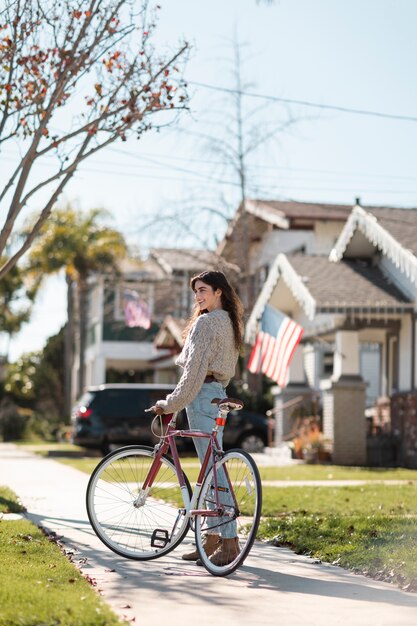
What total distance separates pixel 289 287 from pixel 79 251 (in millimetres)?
21973

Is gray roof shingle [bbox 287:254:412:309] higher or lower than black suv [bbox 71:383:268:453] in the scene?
higher

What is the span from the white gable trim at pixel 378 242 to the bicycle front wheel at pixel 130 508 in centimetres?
1438

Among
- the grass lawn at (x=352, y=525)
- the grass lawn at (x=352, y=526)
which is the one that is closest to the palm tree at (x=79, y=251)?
the grass lawn at (x=352, y=525)

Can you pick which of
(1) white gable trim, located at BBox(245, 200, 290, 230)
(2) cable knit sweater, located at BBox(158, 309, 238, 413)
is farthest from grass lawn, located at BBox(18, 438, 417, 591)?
(1) white gable trim, located at BBox(245, 200, 290, 230)

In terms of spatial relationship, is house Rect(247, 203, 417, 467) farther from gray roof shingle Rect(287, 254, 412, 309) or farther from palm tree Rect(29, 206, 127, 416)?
palm tree Rect(29, 206, 127, 416)

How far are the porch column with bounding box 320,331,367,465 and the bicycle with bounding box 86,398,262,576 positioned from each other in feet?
49.2

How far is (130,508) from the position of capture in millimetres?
8461

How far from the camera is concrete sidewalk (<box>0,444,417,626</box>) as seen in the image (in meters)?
6.16

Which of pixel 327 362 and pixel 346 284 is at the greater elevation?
pixel 346 284

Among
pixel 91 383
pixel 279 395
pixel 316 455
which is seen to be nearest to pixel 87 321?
pixel 91 383

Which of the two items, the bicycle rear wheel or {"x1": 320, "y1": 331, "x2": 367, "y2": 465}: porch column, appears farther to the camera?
{"x1": 320, "y1": 331, "x2": 367, "y2": 465}: porch column

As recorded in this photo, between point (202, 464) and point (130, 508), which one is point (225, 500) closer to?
point (202, 464)

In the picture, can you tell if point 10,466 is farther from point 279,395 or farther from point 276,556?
point 276,556

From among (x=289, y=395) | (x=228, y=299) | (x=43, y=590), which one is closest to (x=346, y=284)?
(x=289, y=395)
